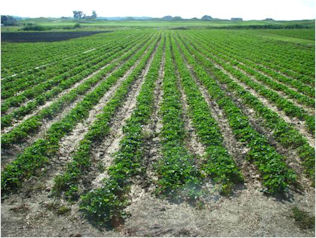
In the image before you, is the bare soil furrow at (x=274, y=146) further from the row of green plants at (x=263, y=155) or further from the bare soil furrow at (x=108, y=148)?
the bare soil furrow at (x=108, y=148)

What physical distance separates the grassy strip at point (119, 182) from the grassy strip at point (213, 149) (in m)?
2.78

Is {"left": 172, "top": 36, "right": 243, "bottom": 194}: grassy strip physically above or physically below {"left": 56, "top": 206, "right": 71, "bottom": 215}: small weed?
above

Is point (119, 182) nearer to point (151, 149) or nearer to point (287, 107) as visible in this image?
point (151, 149)

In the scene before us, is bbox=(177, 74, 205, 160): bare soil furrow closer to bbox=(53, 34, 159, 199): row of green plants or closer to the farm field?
the farm field

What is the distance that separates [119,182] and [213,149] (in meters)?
4.05

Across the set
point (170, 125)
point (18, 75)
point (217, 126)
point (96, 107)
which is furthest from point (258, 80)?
point (18, 75)

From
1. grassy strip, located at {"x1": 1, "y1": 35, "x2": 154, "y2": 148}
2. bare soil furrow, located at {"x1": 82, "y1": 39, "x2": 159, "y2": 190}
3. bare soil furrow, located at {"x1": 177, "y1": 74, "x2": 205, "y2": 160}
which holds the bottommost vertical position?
bare soil furrow, located at {"x1": 82, "y1": 39, "x2": 159, "y2": 190}

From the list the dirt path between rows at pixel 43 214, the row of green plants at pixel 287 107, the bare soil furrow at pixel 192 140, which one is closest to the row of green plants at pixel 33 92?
the dirt path between rows at pixel 43 214

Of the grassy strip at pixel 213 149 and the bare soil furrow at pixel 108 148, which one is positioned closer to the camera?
the grassy strip at pixel 213 149

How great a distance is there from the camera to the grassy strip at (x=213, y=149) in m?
8.45

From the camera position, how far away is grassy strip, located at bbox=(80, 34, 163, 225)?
279 inches

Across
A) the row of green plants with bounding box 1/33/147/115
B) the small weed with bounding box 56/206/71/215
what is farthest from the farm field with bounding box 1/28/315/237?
the row of green plants with bounding box 1/33/147/115

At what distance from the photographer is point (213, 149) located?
9.78 metres

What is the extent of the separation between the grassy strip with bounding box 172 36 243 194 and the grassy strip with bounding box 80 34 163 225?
2.78m
